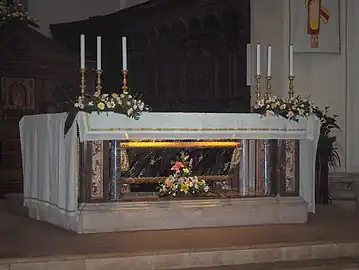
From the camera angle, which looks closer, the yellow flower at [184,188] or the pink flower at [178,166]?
the yellow flower at [184,188]

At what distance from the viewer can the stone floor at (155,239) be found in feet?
16.6

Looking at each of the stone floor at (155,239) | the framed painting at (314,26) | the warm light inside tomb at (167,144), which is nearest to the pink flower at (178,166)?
the warm light inside tomb at (167,144)

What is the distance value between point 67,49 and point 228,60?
303 centimetres

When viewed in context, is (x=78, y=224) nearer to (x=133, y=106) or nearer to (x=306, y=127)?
(x=133, y=106)

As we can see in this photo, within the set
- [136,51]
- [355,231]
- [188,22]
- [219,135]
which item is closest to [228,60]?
[188,22]

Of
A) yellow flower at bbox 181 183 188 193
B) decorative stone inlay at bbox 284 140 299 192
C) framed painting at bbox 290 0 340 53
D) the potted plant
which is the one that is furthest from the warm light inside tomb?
framed painting at bbox 290 0 340 53

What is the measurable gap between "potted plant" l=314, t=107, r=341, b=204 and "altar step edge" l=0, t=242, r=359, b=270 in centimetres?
259

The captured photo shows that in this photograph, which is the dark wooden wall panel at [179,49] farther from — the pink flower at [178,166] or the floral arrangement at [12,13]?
the pink flower at [178,166]

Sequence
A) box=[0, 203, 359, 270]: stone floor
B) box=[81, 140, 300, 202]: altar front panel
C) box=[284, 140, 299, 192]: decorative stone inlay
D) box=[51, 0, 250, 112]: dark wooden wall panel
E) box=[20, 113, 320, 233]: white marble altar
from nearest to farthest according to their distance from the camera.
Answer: box=[0, 203, 359, 270]: stone floor
box=[20, 113, 320, 233]: white marble altar
box=[81, 140, 300, 202]: altar front panel
box=[284, 140, 299, 192]: decorative stone inlay
box=[51, 0, 250, 112]: dark wooden wall panel

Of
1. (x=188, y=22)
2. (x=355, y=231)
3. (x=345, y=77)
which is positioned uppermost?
(x=188, y=22)

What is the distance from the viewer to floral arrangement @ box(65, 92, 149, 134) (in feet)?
19.0

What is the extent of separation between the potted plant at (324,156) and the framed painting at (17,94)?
182 inches

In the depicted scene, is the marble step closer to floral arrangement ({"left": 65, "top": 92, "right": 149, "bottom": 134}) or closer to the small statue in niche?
floral arrangement ({"left": 65, "top": 92, "right": 149, "bottom": 134})

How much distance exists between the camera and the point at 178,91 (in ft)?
34.0
